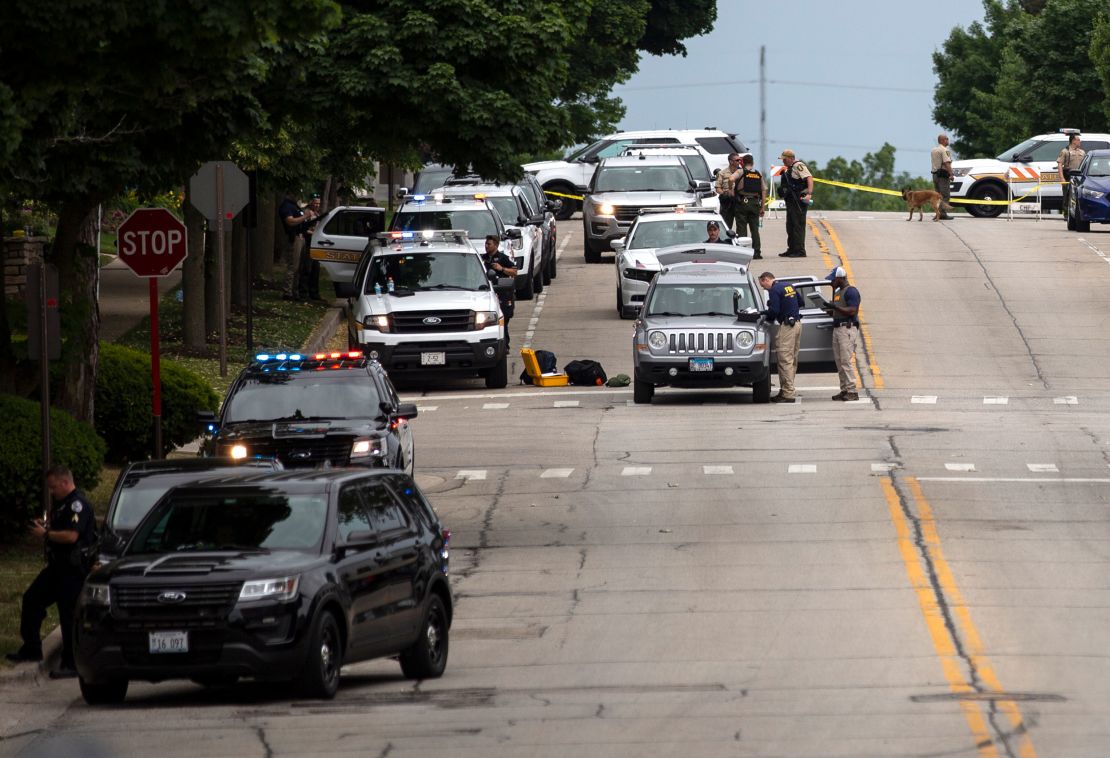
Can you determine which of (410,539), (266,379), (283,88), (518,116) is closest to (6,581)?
(266,379)

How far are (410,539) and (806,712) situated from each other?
3.14 metres

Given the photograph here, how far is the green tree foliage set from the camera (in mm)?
69125

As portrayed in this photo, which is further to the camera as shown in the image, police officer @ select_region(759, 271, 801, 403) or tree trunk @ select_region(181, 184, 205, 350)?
tree trunk @ select_region(181, 184, 205, 350)

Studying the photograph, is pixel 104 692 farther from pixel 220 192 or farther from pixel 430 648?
pixel 220 192

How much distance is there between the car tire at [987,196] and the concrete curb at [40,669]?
42.6 m

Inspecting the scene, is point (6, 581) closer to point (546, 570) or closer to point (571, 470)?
point (546, 570)

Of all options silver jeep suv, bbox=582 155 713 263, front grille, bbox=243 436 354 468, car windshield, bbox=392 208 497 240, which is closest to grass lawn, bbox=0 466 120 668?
front grille, bbox=243 436 354 468

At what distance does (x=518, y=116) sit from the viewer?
2647cm

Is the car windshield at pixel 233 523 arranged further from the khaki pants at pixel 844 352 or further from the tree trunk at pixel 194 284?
the tree trunk at pixel 194 284

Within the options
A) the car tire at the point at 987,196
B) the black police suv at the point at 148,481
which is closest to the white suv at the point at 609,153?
the car tire at the point at 987,196

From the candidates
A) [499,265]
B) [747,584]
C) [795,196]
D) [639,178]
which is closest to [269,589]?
[747,584]

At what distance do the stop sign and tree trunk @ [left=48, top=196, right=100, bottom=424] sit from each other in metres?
0.40

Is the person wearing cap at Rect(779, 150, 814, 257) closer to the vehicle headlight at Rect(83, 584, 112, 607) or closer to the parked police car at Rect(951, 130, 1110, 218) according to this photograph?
the parked police car at Rect(951, 130, 1110, 218)

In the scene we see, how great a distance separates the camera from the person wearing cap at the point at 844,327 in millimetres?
28719
